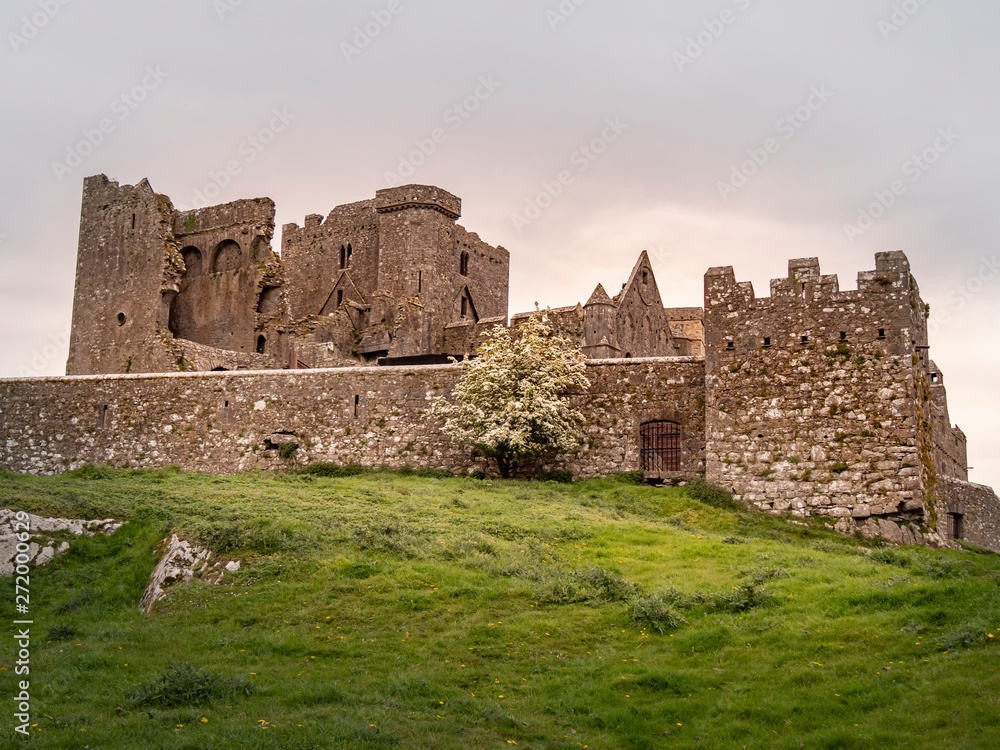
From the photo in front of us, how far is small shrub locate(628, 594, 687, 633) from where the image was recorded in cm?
1477

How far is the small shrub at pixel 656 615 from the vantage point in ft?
48.5

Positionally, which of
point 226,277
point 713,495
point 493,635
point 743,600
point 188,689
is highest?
point 226,277

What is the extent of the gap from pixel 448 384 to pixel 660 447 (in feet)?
23.9

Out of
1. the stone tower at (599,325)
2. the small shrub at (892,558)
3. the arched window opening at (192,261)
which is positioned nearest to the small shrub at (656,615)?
the small shrub at (892,558)

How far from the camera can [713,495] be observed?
990 inches

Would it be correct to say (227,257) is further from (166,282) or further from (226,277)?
(166,282)

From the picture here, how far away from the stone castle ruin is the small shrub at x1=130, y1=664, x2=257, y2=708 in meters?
16.4

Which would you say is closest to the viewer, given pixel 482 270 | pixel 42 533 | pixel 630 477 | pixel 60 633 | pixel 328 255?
pixel 60 633

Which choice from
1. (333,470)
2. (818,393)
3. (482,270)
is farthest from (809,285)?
(482,270)

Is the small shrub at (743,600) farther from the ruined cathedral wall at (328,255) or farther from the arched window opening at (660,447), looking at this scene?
the ruined cathedral wall at (328,255)

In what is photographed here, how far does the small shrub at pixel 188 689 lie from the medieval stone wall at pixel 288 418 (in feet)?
57.2

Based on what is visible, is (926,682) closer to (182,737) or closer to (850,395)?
(182,737)

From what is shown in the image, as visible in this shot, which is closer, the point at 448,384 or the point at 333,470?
the point at 333,470

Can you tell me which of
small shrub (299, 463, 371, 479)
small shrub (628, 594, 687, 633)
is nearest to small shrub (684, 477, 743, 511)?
small shrub (628, 594, 687, 633)
